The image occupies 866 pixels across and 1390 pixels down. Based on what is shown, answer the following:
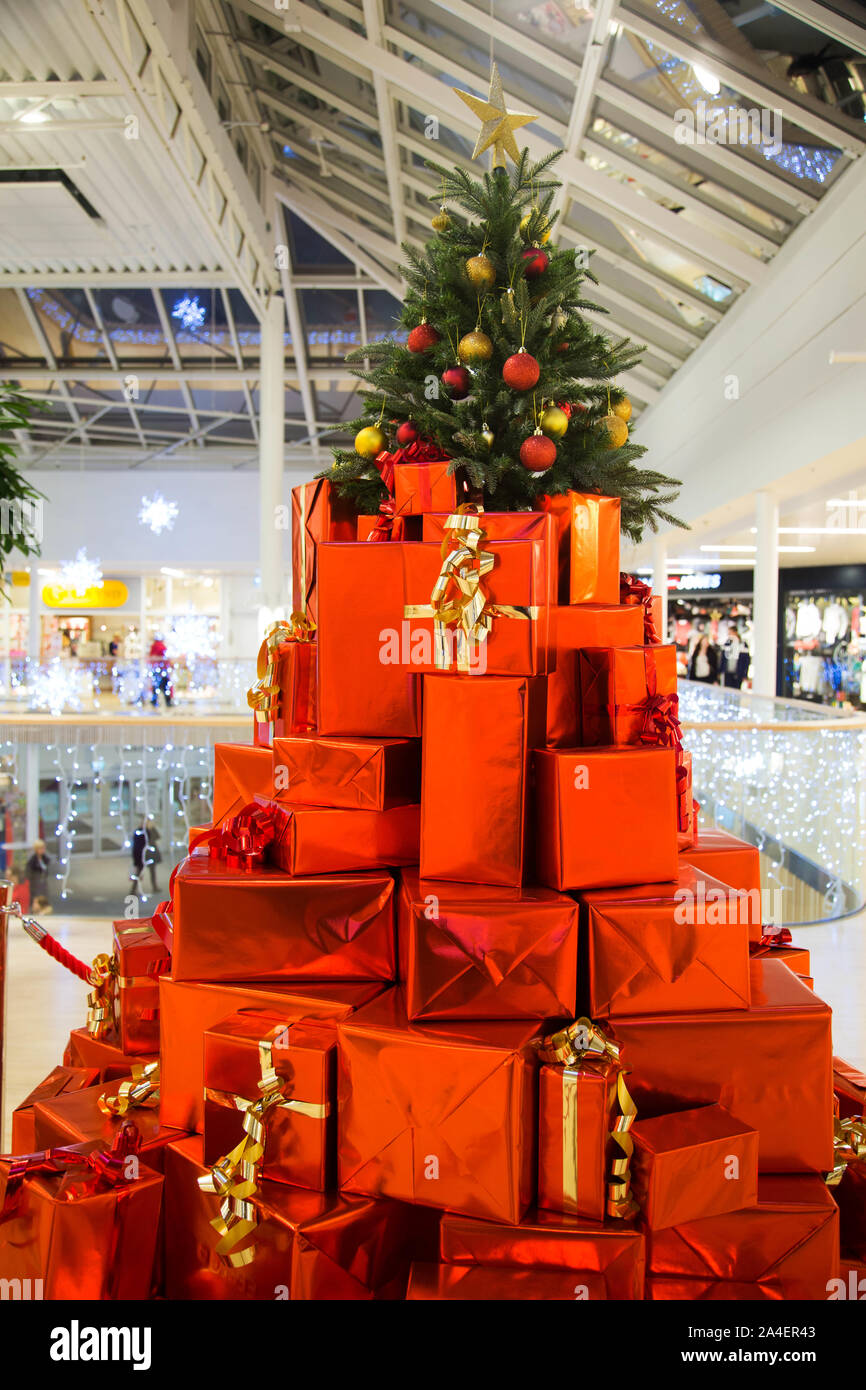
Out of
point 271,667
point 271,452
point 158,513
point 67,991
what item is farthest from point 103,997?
point 158,513

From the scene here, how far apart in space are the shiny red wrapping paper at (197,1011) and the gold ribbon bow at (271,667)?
0.57 metres

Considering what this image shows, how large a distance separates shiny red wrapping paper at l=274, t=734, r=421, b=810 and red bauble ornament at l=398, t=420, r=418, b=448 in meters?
0.62

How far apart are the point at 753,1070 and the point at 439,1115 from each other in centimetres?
50

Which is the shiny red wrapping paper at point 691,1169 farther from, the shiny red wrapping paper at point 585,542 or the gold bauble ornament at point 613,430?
the gold bauble ornament at point 613,430

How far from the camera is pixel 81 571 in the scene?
14.8m

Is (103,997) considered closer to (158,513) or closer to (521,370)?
(521,370)

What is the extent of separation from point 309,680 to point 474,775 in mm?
586

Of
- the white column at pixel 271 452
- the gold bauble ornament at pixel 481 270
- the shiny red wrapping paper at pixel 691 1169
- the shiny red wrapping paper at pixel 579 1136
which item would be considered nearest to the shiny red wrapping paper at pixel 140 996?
the shiny red wrapping paper at pixel 579 1136

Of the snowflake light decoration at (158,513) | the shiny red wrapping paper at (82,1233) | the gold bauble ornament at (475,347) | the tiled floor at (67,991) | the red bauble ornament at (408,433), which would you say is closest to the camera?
the shiny red wrapping paper at (82,1233)

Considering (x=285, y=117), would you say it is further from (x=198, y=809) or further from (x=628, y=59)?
(x=198, y=809)

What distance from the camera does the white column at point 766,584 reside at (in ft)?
25.0

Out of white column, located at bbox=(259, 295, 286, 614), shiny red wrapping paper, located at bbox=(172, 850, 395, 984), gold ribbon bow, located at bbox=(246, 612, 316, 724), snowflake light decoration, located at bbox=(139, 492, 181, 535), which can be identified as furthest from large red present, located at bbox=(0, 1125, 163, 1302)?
snowflake light decoration, located at bbox=(139, 492, 181, 535)

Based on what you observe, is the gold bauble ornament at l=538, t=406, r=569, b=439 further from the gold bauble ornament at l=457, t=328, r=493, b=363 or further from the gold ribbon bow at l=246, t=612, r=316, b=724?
the gold ribbon bow at l=246, t=612, r=316, b=724

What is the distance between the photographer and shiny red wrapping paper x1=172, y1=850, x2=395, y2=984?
1.54 m
